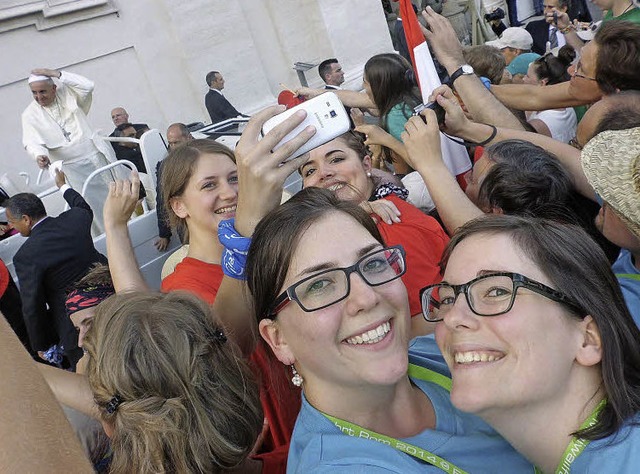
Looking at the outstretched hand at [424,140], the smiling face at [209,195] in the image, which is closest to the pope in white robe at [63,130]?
the smiling face at [209,195]

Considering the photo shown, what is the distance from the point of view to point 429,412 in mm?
1520

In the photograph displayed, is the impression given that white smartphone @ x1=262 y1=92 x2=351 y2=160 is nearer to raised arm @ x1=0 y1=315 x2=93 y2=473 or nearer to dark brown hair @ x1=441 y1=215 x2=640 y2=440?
dark brown hair @ x1=441 y1=215 x2=640 y2=440

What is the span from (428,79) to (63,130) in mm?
5122

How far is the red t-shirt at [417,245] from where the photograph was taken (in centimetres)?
204

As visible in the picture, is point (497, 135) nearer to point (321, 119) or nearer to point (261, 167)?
point (321, 119)

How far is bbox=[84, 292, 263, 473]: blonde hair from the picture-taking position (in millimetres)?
1349

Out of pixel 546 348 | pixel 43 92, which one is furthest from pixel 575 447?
pixel 43 92

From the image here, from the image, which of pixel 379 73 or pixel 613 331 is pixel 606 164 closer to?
pixel 613 331

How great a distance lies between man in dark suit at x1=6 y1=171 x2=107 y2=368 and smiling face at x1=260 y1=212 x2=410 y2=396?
2.80 meters

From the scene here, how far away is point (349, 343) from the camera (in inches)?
56.7

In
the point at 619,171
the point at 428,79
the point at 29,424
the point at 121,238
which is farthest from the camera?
the point at 428,79

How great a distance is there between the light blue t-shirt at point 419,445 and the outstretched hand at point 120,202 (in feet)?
4.67

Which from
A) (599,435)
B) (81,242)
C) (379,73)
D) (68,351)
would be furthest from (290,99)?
(599,435)

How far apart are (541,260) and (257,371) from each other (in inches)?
36.5
